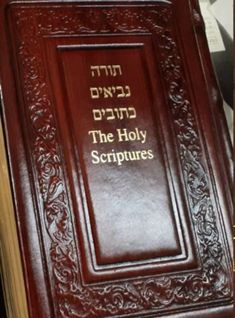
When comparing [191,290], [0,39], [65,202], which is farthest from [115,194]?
[0,39]

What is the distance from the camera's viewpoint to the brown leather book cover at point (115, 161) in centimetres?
84

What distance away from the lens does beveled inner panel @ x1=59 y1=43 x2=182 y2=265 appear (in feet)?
2.85

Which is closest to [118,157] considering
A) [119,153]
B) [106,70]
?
[119,153]

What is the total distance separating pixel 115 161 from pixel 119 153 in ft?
0.05

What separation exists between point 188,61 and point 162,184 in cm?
22

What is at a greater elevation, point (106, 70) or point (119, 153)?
point (106, 70)

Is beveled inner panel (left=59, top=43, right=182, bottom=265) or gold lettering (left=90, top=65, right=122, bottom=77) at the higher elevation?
gold lettering (left=90, top=65, right=122, bottom=77)

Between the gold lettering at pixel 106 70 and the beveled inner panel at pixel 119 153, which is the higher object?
the gold lettering at pixel 106 70

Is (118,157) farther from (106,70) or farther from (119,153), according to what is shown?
(106,70)

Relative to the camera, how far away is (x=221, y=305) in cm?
89

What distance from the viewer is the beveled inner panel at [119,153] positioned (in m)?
0.87

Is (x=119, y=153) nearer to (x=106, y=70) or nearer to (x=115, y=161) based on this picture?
(x=115, y=161)

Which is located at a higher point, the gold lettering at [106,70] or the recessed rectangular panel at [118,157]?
the gold lettering at [106,70]

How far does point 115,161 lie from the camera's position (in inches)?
35.4
